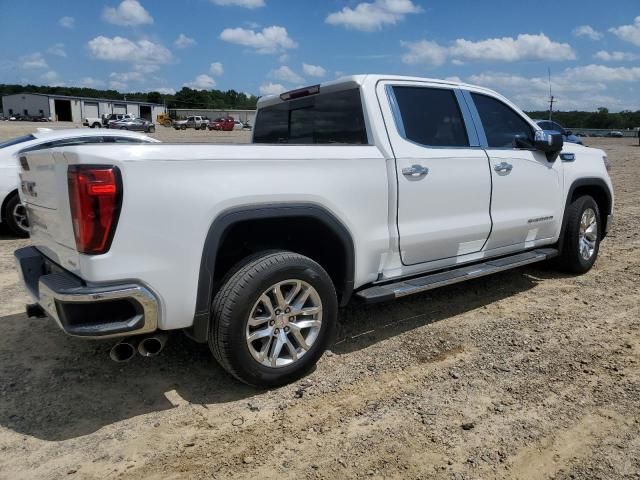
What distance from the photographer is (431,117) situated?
13.8ft

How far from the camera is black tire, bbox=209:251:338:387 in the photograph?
9.80 feet

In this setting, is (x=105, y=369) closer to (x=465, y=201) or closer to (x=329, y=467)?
(x=329, y=467)

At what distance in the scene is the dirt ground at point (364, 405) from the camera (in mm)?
2609

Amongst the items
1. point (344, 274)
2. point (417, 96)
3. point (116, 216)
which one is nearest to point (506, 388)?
point (344, 274)

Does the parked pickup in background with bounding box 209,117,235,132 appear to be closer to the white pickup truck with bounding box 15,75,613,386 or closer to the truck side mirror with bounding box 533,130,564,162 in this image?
the white pickup truck with bounding box 15,75,613,386

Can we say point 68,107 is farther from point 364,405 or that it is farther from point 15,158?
point 364,405

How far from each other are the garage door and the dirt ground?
94.2 m

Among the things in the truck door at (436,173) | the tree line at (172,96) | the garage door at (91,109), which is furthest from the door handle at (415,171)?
the tree line at (172,96)

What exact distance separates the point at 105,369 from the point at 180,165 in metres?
1.67

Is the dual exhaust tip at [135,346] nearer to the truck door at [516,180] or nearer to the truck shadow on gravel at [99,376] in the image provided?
the truck shadow on gravel at [99,376]

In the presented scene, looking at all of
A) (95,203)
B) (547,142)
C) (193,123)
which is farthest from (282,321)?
(193,123)

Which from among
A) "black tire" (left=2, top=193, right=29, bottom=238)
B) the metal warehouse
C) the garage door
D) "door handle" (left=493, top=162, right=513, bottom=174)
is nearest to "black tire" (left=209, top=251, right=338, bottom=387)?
"door handle" (left=493, top=162, right=513, bottom=174)

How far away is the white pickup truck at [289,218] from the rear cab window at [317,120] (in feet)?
0.05

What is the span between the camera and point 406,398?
3217 mm
